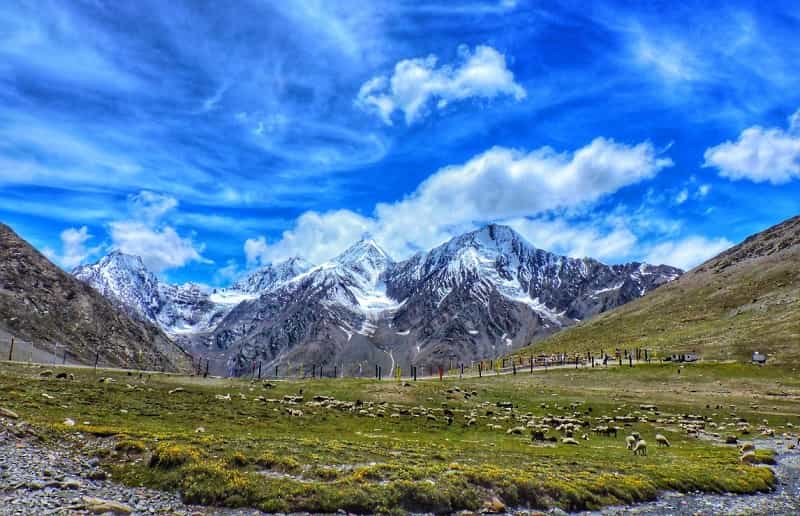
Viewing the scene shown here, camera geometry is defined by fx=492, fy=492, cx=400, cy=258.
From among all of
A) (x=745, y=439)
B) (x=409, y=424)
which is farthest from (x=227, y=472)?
(x=745, y=439)

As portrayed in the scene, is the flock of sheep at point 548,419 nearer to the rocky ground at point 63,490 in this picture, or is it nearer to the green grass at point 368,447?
the green grass at point 368,447

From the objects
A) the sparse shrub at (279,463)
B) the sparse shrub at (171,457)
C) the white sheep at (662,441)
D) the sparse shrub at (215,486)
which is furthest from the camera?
the white sheep at (662,441)

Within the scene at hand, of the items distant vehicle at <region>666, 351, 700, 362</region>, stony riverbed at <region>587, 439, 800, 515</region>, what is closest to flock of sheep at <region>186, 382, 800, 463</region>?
stony riverbed at <region>587, 439, 800, 515</region>

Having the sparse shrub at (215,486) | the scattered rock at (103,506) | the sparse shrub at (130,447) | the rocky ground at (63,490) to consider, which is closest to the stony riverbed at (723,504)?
the sparse shrub at (215,486)

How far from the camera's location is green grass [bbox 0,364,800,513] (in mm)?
22875

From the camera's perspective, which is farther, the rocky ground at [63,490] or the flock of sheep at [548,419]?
the flock of sheep at [548,419]

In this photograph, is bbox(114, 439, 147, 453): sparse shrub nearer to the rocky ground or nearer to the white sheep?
the rocky ground

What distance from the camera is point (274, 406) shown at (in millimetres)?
55312

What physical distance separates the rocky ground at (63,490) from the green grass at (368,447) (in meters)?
0.99

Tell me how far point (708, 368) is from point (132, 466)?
131174 mm

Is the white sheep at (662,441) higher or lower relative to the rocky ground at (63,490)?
lower

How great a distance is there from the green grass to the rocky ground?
39.0 inches

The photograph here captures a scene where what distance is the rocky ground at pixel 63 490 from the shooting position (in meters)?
18.5

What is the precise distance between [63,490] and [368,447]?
59.5 ft
